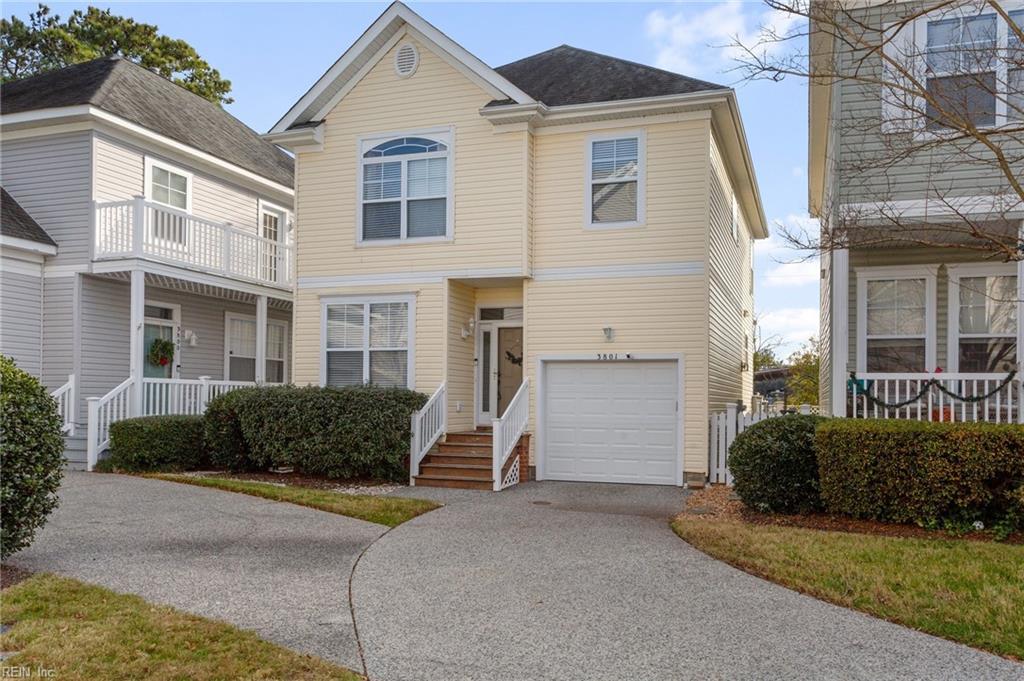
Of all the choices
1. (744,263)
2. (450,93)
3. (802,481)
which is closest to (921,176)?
(802,481)

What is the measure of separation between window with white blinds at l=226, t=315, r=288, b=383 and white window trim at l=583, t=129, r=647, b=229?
958cm

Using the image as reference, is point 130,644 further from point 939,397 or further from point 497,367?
point 497,367

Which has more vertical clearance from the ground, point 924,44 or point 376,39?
point 376,39

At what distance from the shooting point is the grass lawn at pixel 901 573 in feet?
18.7

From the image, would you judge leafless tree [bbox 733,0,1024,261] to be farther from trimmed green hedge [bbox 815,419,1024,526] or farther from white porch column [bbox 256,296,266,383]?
white porch column [bbox 256,296,266,383]

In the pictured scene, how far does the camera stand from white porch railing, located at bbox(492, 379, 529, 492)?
1295 cm

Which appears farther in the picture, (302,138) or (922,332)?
(302,138)

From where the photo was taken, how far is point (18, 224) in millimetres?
15461

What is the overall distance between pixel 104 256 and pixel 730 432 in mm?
11837

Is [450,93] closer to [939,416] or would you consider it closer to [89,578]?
[939,416]

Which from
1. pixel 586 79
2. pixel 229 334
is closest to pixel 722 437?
pixel 586 79

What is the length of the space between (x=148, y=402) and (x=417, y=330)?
5.24m

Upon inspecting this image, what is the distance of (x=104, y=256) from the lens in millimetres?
15461

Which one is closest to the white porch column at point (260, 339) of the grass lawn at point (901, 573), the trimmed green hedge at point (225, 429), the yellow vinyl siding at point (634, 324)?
the trimmed green hedge at point (225, 429)
